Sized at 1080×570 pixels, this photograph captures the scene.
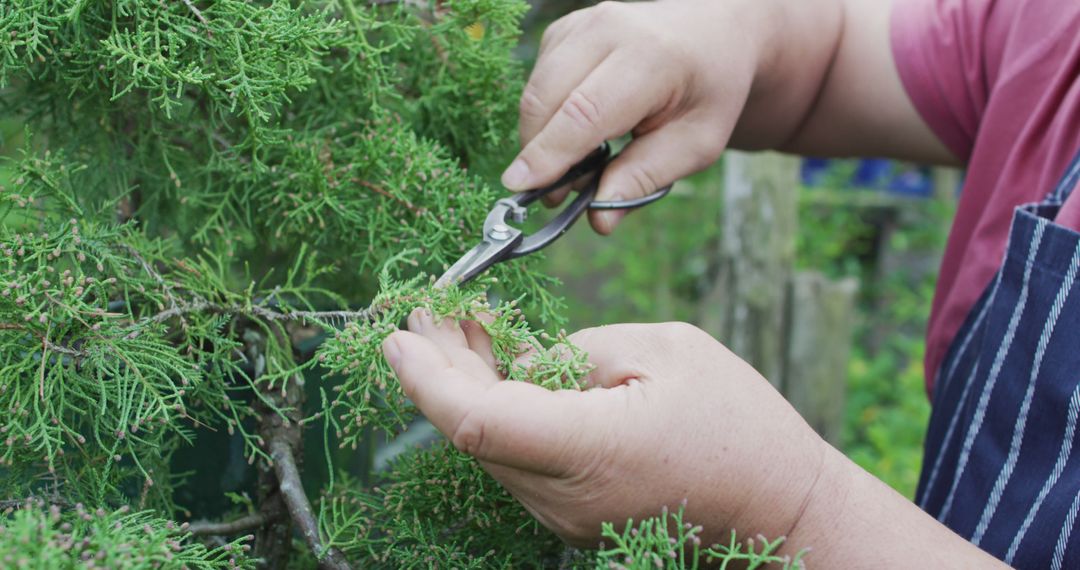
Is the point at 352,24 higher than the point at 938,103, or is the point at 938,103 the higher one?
the point at 352,24

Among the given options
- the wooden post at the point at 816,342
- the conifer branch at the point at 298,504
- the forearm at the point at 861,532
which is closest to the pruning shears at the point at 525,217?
the conifer branch at the point at 298,504

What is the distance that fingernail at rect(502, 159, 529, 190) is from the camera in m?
1.20

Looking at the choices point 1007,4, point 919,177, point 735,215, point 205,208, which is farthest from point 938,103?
point 919,177

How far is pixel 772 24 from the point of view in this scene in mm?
1430

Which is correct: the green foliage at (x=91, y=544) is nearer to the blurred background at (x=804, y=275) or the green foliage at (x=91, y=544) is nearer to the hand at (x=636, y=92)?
the hand at (x=636, y=92)

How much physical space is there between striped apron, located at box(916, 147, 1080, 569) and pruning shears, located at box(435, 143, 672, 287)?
19.8 inches

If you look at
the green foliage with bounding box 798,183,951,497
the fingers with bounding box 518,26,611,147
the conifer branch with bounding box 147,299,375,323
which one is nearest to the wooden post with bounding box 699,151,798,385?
the green foliage with bounding box 798,183,951,497

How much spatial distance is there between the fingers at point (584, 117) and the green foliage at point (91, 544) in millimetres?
614

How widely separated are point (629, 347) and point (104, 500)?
548mm

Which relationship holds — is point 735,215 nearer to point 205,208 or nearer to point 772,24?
point 772,24

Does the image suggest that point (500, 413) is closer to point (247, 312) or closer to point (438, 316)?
point (438, 316)

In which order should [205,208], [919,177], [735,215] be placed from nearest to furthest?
1. [205,208]
2. [735,215]
3. [919,177]

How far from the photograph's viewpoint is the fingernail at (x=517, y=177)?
1.20 metres

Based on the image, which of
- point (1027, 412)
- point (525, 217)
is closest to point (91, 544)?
point (525, 217)
